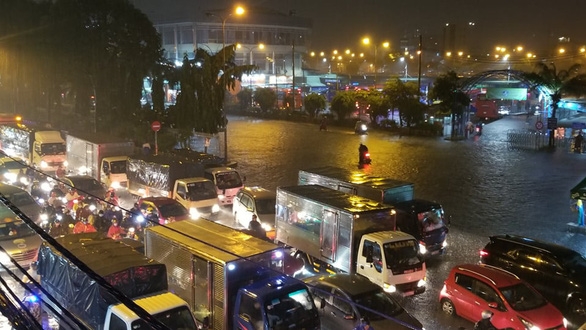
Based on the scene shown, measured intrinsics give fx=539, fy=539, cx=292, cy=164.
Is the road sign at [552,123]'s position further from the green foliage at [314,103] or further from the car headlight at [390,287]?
the car headlight at [390,287]

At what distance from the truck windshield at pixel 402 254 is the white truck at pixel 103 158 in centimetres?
1532

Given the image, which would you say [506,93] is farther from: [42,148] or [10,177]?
[10,177]

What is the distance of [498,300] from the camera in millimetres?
10633

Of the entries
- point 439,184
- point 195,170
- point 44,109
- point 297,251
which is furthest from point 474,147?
point 44,109

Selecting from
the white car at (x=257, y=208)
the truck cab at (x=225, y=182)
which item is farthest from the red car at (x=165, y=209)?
the truck cab at (x=225, y=182)

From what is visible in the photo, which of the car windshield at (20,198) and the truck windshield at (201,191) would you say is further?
the truck windshield at (201,191)

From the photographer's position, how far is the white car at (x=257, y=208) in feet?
57.2

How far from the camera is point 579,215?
17.2 m

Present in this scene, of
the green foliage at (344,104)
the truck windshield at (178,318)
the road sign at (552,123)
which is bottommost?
the truck windshield at (178,318)

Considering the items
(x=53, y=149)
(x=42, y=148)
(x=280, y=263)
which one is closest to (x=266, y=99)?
(x=53, y=149)

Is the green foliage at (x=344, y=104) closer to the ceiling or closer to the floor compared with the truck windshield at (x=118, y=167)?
closer to the ceiling

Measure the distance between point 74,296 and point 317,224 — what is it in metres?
6.30

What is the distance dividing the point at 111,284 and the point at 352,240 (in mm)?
5920

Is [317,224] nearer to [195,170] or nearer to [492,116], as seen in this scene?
[195,170]
